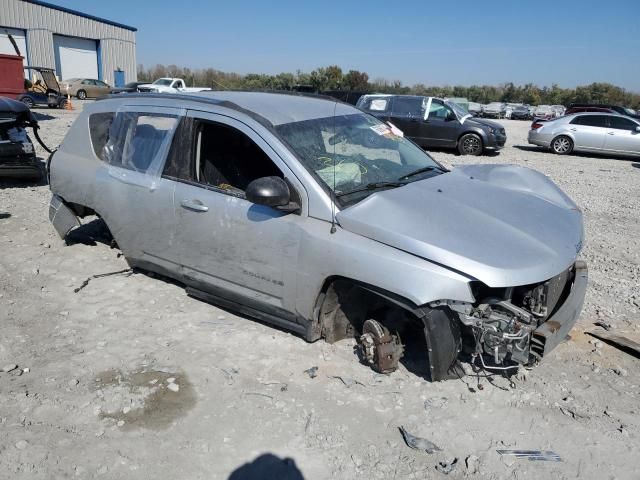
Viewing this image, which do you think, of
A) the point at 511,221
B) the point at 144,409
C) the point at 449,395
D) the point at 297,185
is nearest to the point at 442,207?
the point at 511,221

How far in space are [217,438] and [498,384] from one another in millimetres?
1848

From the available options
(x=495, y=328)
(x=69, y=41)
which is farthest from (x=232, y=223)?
(x=69, y=41)

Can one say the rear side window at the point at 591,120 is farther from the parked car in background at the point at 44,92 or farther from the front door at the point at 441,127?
the parked car in background at the point at 44,92

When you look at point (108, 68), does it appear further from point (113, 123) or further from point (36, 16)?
point (113, 123)

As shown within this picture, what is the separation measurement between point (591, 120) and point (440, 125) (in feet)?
17.2

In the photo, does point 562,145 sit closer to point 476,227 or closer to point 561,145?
point 561,145

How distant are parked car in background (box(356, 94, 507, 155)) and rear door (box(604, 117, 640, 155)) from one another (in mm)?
3497

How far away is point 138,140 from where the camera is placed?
14.4 ft

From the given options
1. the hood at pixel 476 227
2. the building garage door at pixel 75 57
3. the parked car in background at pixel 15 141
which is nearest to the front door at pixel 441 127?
the parked car in background at pixel 15 141

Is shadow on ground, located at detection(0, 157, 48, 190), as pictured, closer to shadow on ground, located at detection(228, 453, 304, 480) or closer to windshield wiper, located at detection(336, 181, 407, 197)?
windshield wiper, located at detection(336, 181, 407, 197)

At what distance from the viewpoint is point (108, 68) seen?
43.1m

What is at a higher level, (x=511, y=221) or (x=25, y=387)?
(x=511, y=221)

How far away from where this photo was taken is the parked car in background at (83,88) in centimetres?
3250

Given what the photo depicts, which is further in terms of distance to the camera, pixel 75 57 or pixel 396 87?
pixel 396 87
